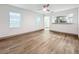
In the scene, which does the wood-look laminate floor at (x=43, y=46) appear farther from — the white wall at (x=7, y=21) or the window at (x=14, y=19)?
the window at (x=14, y=19)

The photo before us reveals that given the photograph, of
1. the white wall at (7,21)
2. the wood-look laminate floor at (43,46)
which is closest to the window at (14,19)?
the white wall at (7,21)

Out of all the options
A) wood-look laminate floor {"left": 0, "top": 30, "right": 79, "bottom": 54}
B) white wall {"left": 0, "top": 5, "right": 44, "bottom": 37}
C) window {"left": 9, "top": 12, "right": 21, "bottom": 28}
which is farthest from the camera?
window {"left": 9, "top": 12, "right": 21, "bottom": 28}

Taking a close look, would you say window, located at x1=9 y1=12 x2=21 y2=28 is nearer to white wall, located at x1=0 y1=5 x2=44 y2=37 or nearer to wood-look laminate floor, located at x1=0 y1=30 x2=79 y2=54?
white wall, located at x1=0 y1=5 x2=44 y2=37

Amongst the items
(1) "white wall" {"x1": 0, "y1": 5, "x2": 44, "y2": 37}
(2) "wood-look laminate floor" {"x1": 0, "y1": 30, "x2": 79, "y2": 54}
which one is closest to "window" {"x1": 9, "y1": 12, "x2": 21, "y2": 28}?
(1) "white wall" {"x1": 0, "y1": 5, "x2": 44, "y2": 37}

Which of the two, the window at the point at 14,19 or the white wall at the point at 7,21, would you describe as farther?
the window at the point at 14,19

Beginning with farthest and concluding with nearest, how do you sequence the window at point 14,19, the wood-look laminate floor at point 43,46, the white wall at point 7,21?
1. the window at point 14,19
2. the white wall at point 7,21
3. the wood-look laminate floor at point 43,46

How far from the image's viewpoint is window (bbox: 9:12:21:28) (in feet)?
17.1

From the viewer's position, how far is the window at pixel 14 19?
17.1 feet

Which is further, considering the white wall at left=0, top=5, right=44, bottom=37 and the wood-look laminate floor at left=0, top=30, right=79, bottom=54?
the white wall at left=0, top=5, right=44, bottom=37

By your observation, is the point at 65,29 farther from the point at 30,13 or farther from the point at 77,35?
the point at 30,13

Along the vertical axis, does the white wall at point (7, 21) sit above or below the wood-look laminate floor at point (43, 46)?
above

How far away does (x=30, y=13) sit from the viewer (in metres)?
7.49

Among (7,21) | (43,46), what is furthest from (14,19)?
(43,46)
